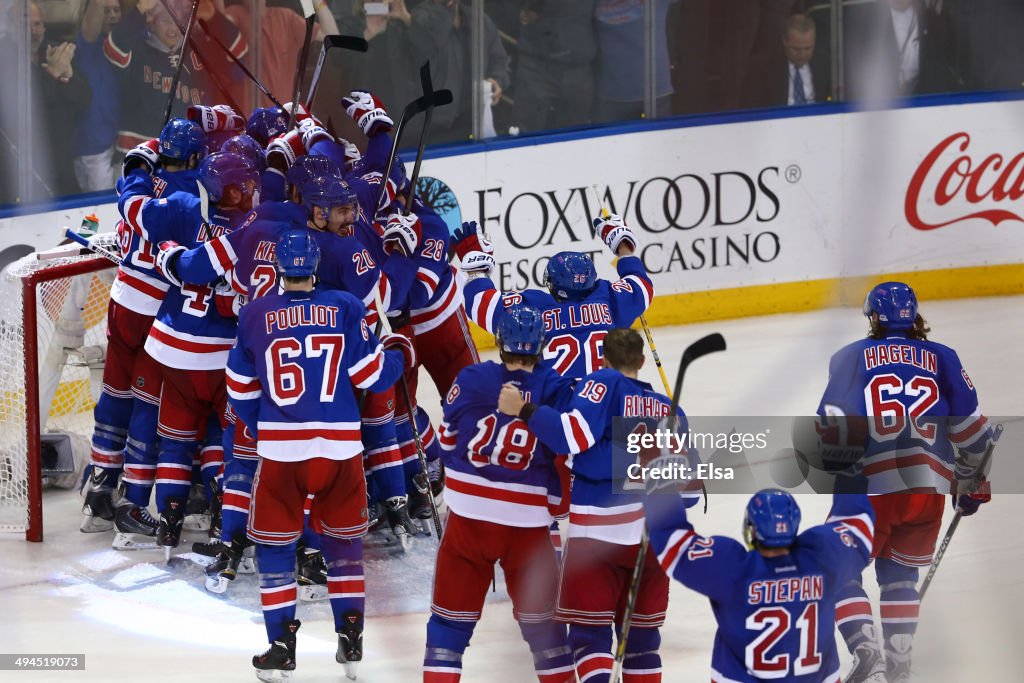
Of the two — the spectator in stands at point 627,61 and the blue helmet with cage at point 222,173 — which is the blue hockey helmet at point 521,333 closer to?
the blue helmet with cage at point 222,173

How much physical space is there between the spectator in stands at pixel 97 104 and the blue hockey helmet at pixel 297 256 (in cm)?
305

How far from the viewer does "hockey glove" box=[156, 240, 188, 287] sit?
530 cm

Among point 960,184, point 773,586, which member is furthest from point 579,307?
point 960,184

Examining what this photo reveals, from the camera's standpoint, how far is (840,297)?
9109mm

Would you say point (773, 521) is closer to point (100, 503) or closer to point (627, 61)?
point (100, 503)

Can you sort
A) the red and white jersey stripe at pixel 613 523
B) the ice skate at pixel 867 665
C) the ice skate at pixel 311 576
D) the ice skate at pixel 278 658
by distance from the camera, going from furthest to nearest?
the ice skate at pixel 311 576 < the ice skate at pixel 278 658 < the ice skate at pixel 867 665 < the red and white jersey stripe at pixel 613 523

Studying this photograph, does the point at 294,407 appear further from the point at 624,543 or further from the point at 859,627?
the point at 859,627

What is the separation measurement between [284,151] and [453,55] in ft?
7.78

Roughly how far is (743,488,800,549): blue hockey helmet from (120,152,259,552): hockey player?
254 centimetres

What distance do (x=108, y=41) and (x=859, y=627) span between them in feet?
14.9

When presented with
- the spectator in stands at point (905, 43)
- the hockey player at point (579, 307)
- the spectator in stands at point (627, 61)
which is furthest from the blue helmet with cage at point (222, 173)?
the spectator in stands at point (905, 43)

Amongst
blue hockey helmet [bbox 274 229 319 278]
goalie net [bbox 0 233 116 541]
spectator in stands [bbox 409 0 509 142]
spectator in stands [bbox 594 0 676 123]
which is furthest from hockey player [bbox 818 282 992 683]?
spectator in stands [bbox 594 0 676 123]

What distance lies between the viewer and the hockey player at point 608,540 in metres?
4.05

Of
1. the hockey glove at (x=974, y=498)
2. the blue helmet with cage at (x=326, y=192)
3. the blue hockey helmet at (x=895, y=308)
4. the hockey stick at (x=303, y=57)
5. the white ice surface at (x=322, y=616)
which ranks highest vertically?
the hockey stick at (x=303, y=57)
